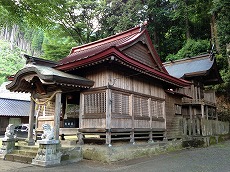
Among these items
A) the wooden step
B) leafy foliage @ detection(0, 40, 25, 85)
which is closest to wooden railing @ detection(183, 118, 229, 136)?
the wooden step

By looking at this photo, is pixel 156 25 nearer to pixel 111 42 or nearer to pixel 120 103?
pixel 111 42

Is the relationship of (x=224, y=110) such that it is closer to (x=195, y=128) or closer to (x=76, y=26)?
(x=195, y=128)

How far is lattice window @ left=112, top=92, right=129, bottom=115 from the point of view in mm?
9633

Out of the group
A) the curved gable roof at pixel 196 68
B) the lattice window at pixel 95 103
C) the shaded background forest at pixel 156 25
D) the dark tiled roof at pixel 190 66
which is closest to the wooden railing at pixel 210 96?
the curved gable roof at pixel 196 68

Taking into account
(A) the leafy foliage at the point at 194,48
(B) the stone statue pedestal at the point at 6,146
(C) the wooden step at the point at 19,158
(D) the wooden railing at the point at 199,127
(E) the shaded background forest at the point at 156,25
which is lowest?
(C) the wooden step at the point at 19,158

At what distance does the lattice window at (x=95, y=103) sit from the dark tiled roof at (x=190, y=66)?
1118 centimetres

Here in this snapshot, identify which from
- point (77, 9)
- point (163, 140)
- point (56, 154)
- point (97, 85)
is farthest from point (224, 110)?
point (77, 9)

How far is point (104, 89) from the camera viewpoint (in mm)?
9555

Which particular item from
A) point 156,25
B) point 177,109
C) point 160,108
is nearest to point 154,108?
point 160,108

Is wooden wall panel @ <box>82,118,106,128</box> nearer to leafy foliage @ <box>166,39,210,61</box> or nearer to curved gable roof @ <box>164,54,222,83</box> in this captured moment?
curved gable roof @ <box>164,54,222,83</box>

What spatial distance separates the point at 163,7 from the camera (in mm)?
32250

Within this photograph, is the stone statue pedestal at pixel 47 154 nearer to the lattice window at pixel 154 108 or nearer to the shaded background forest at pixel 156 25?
the lattice window at pixel 154 108

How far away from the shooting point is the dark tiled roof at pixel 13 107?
27.9 meters

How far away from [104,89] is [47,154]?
11.7ft
